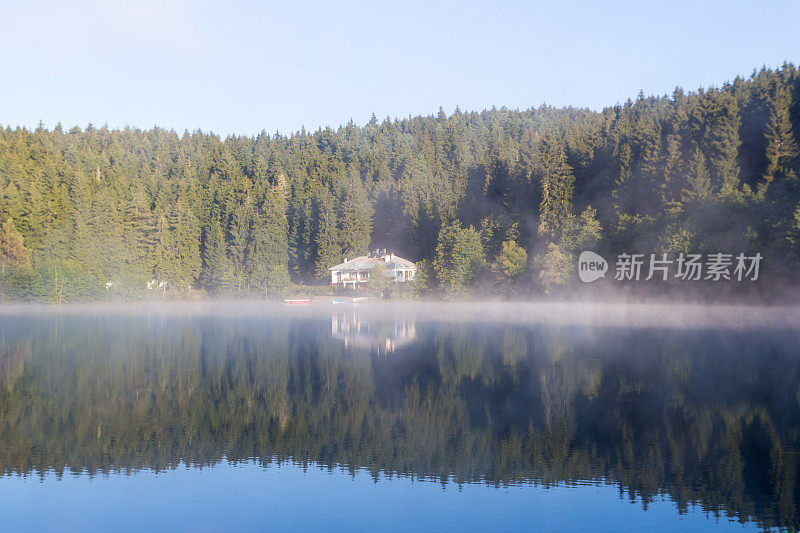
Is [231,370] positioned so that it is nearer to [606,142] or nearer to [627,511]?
[627,511]

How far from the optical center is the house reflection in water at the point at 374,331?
3362cm

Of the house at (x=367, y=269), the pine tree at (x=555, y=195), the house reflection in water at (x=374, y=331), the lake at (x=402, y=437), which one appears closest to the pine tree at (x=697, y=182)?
the pine tree at (x=555, y=195)

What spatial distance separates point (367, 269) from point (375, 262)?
1.78m

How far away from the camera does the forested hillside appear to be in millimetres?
56375

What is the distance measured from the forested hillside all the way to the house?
3220mm

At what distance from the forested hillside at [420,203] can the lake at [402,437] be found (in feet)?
98.6

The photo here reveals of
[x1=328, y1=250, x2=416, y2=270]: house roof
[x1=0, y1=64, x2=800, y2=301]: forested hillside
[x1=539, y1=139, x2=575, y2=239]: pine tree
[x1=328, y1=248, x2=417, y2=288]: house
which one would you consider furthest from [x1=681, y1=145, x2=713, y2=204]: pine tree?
[x1=328, y1=250, x2=416, y2=270]: house roof

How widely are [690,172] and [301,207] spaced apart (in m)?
60.6

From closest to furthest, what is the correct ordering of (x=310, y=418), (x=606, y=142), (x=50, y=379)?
(x=310, y=418), (x=50, y=379), (x=606, y=142)

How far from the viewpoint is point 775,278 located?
49.7m

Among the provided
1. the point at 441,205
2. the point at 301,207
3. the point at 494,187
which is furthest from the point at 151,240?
the point at 494,187

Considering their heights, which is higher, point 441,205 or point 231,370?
point 441,205

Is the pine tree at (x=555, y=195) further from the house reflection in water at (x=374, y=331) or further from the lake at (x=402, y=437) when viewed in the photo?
the lake at (x=402, y=437)

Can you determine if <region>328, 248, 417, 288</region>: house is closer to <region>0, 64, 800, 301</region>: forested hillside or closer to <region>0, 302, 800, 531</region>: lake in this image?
<region>0, 64, 800, 301</region>: forested hillside
